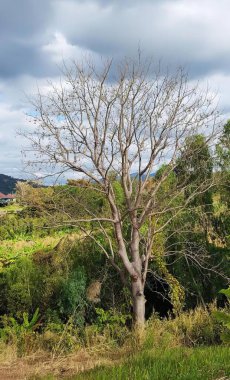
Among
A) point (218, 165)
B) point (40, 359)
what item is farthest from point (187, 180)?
point (40, 359)

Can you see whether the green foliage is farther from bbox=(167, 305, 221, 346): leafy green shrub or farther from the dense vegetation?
bbox=(167, 305, 221, 346): leafy green shrub

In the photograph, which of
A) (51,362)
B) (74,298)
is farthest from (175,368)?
(74,298)

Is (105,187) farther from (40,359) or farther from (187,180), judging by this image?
(40,359)

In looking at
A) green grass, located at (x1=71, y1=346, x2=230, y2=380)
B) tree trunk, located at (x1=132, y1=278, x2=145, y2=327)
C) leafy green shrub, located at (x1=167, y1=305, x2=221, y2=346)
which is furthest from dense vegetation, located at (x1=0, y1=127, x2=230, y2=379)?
green grass, located at (x1=71, y1=346, x2=230, y2=380)

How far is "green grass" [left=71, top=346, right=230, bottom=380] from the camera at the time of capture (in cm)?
461

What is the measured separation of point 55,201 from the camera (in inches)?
Result: 495

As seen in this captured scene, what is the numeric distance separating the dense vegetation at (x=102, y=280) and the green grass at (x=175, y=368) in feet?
17.4

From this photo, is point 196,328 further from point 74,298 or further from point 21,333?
point 21,333

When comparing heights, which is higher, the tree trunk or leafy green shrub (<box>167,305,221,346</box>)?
the tree trunk

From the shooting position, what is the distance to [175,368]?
4.91 m

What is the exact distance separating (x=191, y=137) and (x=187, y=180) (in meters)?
1.50

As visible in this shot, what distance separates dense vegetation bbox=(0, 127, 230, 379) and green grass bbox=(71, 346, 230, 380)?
529 centimetres

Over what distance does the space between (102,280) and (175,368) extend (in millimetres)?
9228

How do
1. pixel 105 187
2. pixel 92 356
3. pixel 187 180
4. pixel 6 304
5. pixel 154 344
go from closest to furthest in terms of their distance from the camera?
pixel 154 344 < pixel 92 356 < pixel 105 187 < pixel 187 180 < pixel 6 304
